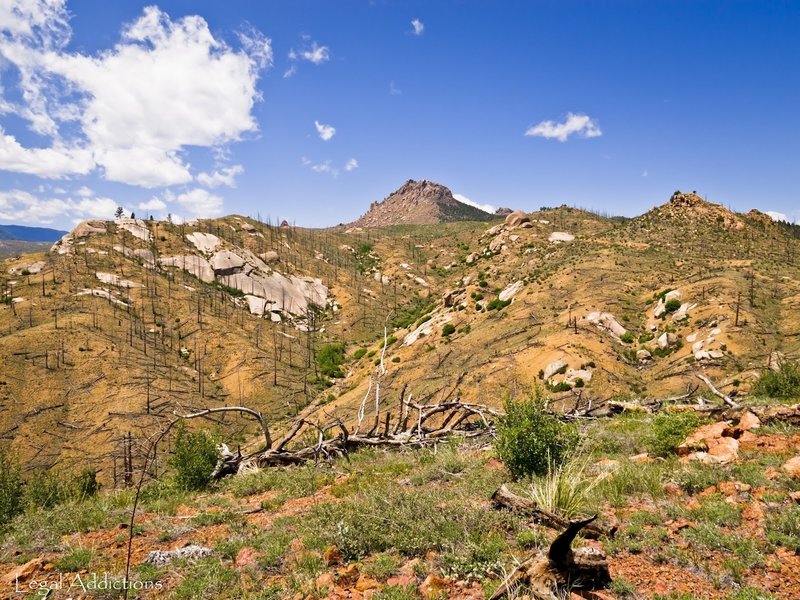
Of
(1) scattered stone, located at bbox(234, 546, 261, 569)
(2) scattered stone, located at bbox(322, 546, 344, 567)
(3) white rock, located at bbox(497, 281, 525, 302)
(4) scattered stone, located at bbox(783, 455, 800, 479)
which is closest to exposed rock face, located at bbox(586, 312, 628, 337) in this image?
(3) white rock, located at bbox(497, 281, 525, 302)

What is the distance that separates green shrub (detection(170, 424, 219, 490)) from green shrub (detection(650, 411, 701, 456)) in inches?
490

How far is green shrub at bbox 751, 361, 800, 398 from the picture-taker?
55.9 feet

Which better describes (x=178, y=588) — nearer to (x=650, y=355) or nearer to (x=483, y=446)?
(x=483, y=446)

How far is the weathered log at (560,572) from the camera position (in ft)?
15.4

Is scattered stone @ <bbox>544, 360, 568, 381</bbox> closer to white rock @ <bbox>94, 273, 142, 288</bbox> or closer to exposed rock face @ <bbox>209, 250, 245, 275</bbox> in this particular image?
white rock @ <bbox>94, 273, 142, 288</bbox>

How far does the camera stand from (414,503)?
7.58 meters

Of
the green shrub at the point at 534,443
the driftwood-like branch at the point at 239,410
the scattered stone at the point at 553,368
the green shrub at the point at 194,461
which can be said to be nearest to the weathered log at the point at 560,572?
the green shrub at the point at 534,443

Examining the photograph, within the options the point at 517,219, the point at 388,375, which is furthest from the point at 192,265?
the point at 517,219

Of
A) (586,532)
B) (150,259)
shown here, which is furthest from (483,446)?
(150,259)

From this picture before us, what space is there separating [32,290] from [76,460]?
46772 millimetres

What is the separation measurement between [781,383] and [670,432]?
40.1ft

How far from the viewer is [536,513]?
6.60 m

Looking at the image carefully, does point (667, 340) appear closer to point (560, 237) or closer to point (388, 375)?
point (388, 375)

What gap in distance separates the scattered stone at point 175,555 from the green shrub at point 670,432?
989 cm
